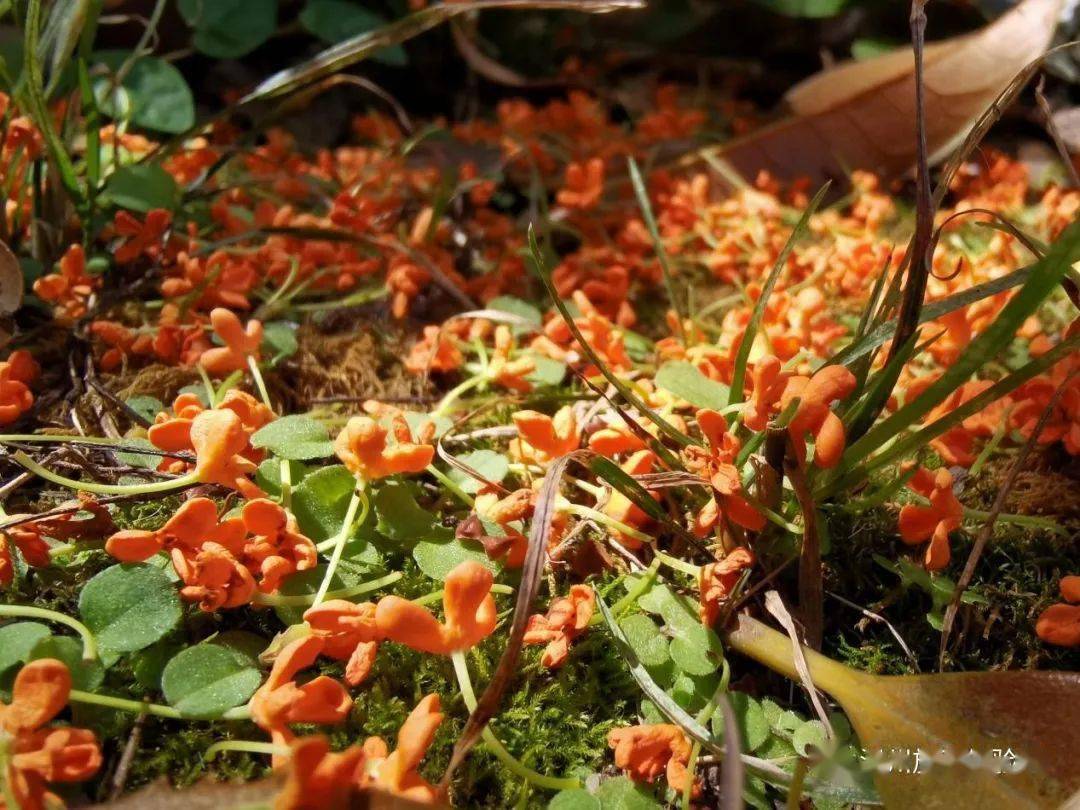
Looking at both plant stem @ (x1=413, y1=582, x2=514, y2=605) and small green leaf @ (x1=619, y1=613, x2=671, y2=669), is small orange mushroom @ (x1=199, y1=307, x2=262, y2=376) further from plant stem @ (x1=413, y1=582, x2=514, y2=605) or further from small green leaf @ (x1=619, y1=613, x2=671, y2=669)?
small green leaf @ (x1=619, y1=613, x2=671, y2=669)

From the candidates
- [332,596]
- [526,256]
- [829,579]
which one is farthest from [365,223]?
[829,579]

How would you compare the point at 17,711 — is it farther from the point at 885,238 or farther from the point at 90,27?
the point at 885,238

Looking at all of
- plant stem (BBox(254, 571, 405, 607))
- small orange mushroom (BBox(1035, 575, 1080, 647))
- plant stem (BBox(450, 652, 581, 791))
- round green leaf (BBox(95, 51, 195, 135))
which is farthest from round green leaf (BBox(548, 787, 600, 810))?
round green leaf (BBox(95, 51, 195, 135))

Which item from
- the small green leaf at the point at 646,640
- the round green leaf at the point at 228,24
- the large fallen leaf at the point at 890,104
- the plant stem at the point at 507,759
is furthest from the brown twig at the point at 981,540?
the round green leaf at the point at 228,24

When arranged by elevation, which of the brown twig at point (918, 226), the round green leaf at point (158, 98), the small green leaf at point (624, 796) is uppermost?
the round green leaf at point (158, 98)

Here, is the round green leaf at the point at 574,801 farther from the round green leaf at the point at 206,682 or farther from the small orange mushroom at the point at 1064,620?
the small orange mushroom at the point at 1064,620
